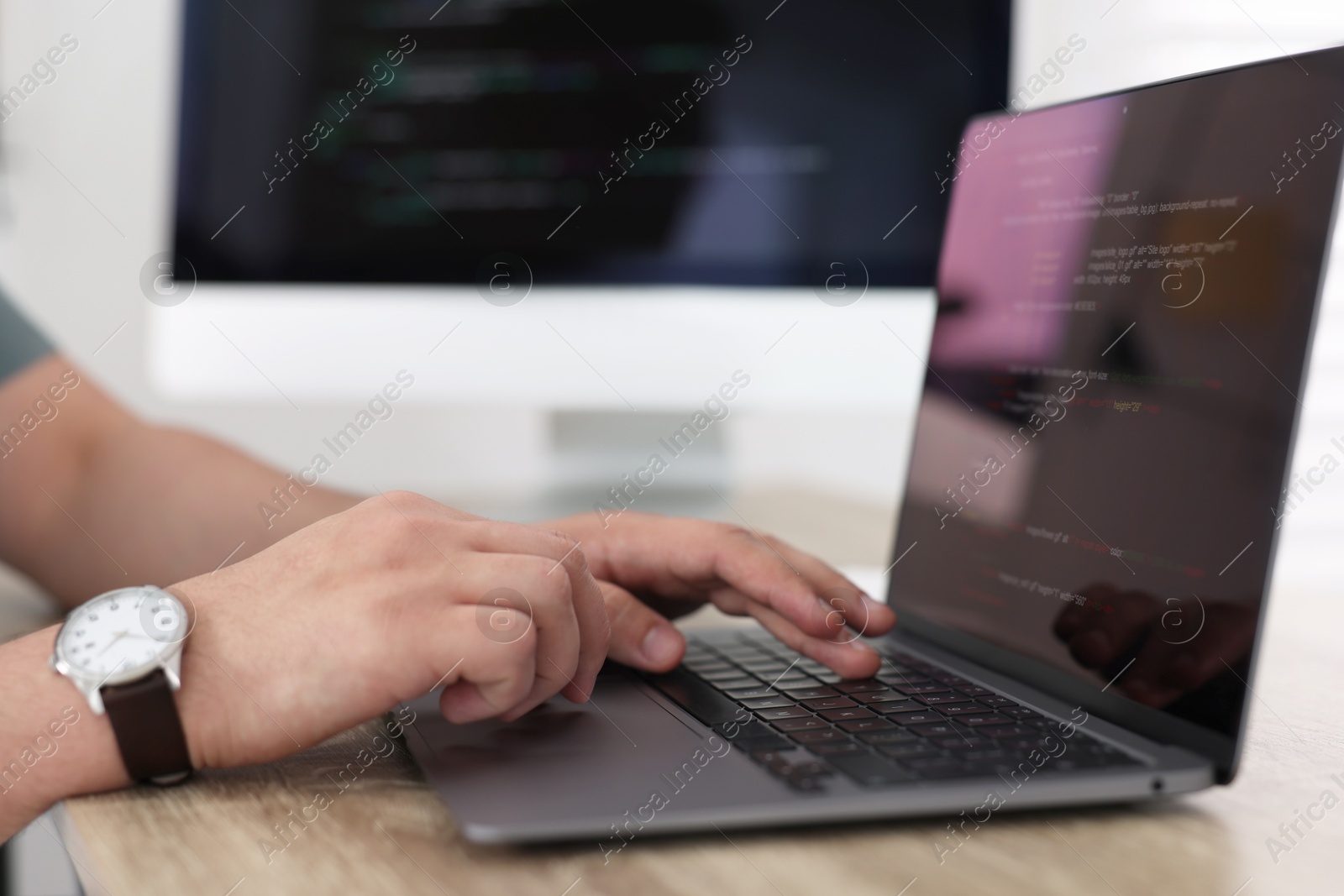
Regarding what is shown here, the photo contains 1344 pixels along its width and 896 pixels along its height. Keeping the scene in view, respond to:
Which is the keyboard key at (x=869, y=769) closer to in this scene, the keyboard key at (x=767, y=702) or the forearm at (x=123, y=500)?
the keyboard key at (x=767, y=702)

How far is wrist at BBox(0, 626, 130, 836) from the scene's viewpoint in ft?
1.26

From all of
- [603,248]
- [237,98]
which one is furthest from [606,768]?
[237,98]

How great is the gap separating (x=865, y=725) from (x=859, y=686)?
0.24ft

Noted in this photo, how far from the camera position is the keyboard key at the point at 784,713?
439 millimetres

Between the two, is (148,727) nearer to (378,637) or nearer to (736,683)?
(378,637)

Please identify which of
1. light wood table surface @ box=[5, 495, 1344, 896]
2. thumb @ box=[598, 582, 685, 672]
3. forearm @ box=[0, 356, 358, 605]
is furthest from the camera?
forearm @ box=[0, 356, 358, 605]

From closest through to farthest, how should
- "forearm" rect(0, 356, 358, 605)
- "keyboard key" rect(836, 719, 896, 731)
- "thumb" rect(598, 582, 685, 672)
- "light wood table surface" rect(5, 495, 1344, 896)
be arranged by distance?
1. "light wood table surface" rect(5, 495, 1344, 896)
2. "keyboard key" rect(836, 719, 896, 731)
3. "thumb" rect(598, 582, 685, 672)
4. "forearm" rect(0, 356, 358, 605)

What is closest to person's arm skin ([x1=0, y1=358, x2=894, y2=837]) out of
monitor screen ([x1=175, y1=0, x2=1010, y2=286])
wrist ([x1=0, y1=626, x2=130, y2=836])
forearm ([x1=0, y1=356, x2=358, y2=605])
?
wrist ([x1=0, y1=626, x2=130, y2=836])

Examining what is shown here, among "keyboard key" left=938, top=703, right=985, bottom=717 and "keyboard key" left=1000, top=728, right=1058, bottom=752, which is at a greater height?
"keyboard key" left=1000, top=728, right=1058, bottom=752

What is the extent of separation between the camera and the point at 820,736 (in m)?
0.41

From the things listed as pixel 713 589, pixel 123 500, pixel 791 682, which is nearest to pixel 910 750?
pixel 791 682

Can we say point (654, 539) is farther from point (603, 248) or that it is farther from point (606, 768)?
point (603, 248)

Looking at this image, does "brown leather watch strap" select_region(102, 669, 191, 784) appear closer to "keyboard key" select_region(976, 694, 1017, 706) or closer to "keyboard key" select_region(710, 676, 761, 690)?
"keyboard key" select_region(710, 676, 761, 690)

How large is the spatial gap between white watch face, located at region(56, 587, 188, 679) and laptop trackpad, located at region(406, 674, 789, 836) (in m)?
0.10
